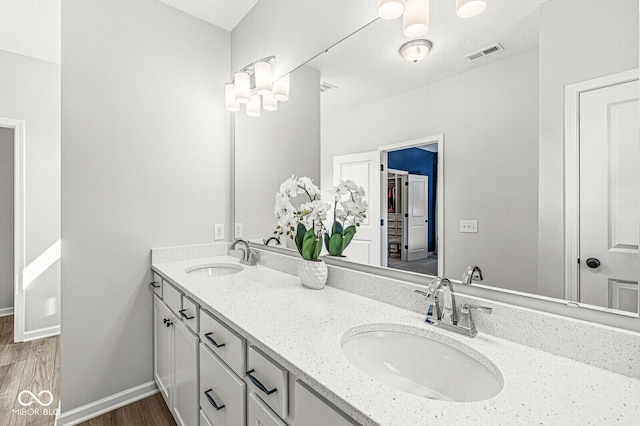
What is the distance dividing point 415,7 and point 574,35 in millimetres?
515

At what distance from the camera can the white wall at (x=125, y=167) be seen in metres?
1.77

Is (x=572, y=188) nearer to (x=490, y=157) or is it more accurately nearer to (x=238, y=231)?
(x=490, y=157)

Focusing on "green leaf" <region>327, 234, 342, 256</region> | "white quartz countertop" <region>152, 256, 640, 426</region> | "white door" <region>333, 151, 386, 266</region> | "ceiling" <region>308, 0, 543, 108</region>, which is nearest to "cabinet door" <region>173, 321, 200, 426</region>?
"white quartz countertop" <region>152, 256, 640, 426</region>

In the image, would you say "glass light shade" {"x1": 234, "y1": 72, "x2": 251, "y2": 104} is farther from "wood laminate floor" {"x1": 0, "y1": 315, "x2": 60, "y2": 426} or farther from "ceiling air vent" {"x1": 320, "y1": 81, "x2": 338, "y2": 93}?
"wood laminate floor" {"x1": 0, "y1": 315, "x2": 60, "y2": 426}

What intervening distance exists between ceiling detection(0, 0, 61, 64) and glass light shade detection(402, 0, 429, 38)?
237 centimetres

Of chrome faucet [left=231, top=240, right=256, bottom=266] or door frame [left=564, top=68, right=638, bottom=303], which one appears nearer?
door frame [left=564, top=68, right=638, bottom=303]

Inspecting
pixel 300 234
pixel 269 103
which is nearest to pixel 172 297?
pixel 300 234

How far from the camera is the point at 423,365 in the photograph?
0.95m

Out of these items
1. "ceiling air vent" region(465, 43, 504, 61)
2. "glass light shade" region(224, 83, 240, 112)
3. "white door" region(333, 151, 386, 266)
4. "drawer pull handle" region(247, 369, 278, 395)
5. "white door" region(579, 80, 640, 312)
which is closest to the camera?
"white door" region(579, 80, 640, 312)

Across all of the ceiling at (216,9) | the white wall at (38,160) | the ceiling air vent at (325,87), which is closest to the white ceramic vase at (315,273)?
the ceiling air vent at (325,87)

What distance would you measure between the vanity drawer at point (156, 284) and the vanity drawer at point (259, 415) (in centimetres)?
118

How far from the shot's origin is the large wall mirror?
79 centimetres

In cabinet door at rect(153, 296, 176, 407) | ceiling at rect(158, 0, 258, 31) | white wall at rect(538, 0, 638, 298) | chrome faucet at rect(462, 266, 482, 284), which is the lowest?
cabinet door at rect(153, 296, 176, 407)

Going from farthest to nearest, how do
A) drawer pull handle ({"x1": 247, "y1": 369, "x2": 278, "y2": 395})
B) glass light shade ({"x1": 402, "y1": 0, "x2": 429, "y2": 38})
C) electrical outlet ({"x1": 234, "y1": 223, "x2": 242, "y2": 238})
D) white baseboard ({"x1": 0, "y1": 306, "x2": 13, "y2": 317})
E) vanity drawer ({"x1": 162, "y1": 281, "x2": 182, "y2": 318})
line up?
white baseboard ({"x1": 0, "y1": 306, "x2": 13, "y2": 317}), electrical outlet ({"x1": 234, "y1": 223, "x2": 242, "y2": 238}), vanity drawer ({"x1": 162, "y1": 281, "x2": 182, "y2": 318}), glass light shade ({"x1": 402, "y1": 0, "x2": 429, "y2": 38}), drawer pull handle ({"x1": 247, "y1": 369, "x2": 278, "y2": 395})
